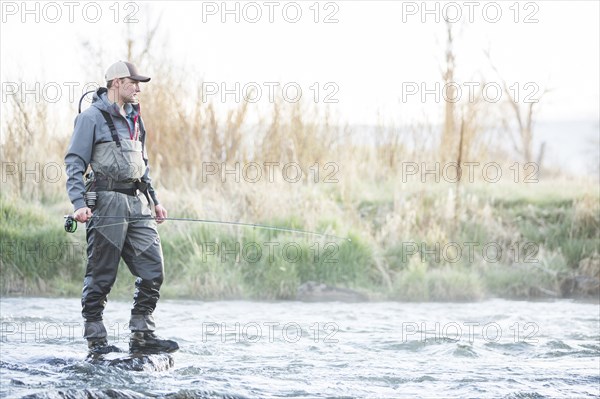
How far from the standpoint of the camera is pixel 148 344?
265 inches

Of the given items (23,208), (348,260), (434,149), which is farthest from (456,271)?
(23,208)

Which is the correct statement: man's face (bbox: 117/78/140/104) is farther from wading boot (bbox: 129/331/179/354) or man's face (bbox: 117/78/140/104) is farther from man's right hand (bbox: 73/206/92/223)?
wading boot (bbox: 129/331/179/354)

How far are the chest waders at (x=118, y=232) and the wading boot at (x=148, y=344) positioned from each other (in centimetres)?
6

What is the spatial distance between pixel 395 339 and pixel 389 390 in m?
1.99

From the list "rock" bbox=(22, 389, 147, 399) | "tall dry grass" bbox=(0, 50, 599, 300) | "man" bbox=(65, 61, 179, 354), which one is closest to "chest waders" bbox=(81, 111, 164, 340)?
"man" bbox=(65, 61, 179, 354)

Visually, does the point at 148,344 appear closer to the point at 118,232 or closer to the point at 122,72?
the point at 118,232

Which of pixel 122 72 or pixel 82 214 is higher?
pixel 122 72

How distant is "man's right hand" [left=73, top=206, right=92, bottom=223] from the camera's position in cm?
615

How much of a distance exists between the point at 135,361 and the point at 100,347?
41cm

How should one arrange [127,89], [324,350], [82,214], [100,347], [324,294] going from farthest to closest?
1. [324,294]
2. [324,350]
3. [100,347]
4. [127,89]
5. [82,214]

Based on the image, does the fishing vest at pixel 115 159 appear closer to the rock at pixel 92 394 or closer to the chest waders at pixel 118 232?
the chest waders at pixel 118 232

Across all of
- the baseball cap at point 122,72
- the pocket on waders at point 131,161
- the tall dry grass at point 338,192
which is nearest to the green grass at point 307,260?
the tall dry grass at point 338,192

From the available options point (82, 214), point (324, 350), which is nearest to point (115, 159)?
point (82, 214)

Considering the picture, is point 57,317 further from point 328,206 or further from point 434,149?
point 434,149
